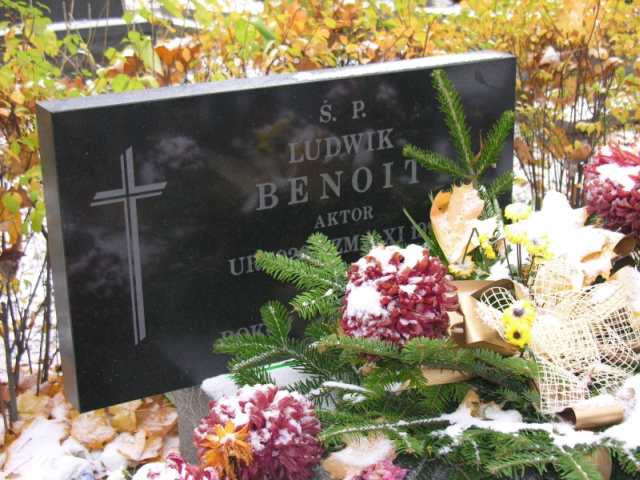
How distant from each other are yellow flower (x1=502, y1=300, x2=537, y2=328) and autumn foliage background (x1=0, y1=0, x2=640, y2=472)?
5.86ft

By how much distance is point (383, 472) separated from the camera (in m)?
1.62

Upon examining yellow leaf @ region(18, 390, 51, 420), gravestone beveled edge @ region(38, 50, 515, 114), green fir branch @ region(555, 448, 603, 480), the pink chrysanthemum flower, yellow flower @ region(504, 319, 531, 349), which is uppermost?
gravestone beveled edge @ region(38, 50, 515, 114)

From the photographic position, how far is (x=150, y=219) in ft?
8.87

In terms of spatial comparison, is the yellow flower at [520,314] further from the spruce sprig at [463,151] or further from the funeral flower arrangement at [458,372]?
the spruce sprig at [463,151]

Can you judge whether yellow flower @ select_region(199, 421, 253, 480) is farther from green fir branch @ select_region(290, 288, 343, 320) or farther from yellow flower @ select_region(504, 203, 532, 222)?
yellow flower @ select_region(504, 203, 532, 222)

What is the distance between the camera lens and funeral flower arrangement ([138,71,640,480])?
1622 mm

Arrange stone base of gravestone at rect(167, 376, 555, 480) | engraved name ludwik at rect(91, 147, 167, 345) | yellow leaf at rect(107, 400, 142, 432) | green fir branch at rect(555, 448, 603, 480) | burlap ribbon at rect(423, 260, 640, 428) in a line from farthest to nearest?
1. yellow leaf at rect(107, 400, 142, 432)
2. engraved name ludwik at rect(91, 147, 167, 345)
3. stone base of gravestone at rect(167, 376, 555, 480)
4. burlap ribbon at rect(423, 260, 640, 428)
5. green fir branch at rect(555, 448, 603, 480)

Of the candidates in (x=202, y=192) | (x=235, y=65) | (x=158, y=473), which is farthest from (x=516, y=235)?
(x=235, y=65)

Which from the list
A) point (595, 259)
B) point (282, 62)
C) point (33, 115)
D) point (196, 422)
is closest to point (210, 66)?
point (282, 62)

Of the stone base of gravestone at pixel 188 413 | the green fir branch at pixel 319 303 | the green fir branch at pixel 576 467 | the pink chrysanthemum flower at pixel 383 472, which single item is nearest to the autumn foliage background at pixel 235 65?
the stone base of gravestone at pixel 188 413

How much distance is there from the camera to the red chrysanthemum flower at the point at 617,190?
206 centimetres

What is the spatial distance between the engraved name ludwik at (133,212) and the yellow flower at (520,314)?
4.29 ft

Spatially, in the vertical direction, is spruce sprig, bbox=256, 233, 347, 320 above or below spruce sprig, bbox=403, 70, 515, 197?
below

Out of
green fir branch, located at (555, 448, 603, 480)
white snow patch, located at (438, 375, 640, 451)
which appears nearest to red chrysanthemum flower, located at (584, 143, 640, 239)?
white snow patch, located at (438, 375, 640, 451)
